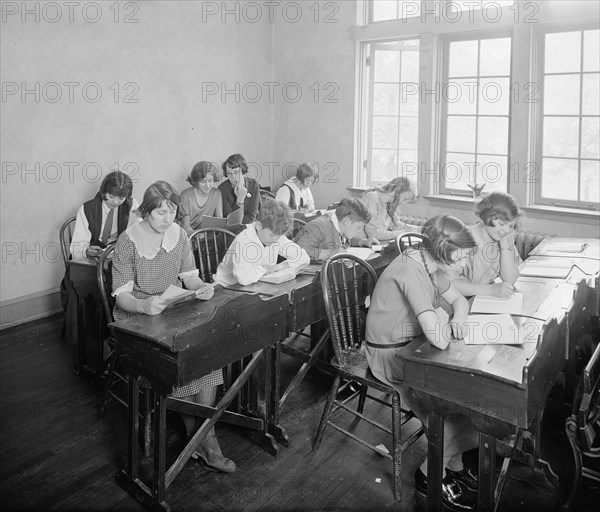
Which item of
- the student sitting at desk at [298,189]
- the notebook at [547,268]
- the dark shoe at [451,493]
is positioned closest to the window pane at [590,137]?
the notebook at [547,268]

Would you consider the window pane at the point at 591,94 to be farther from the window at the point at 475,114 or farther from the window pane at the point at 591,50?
the window at the point at 475,114

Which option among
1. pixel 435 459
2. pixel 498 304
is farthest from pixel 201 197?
pixel 435 459

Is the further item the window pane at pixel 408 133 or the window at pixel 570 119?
the window pane at pixel 408 133

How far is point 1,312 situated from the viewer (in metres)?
4.97

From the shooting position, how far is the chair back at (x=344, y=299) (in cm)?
298

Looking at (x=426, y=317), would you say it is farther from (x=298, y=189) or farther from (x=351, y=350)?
(x=298, y=189)

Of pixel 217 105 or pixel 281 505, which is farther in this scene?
pixel 217 105

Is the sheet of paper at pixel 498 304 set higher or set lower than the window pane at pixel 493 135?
lower

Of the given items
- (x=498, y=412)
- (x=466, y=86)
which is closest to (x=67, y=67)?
(x=466, y=86)

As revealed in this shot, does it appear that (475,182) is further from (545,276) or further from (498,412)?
(498,412)

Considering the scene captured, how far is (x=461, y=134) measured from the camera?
6086 mm

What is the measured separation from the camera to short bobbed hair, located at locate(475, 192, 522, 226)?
3.36 m

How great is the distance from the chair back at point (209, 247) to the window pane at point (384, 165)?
2889 mm

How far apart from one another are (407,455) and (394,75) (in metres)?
4.47
